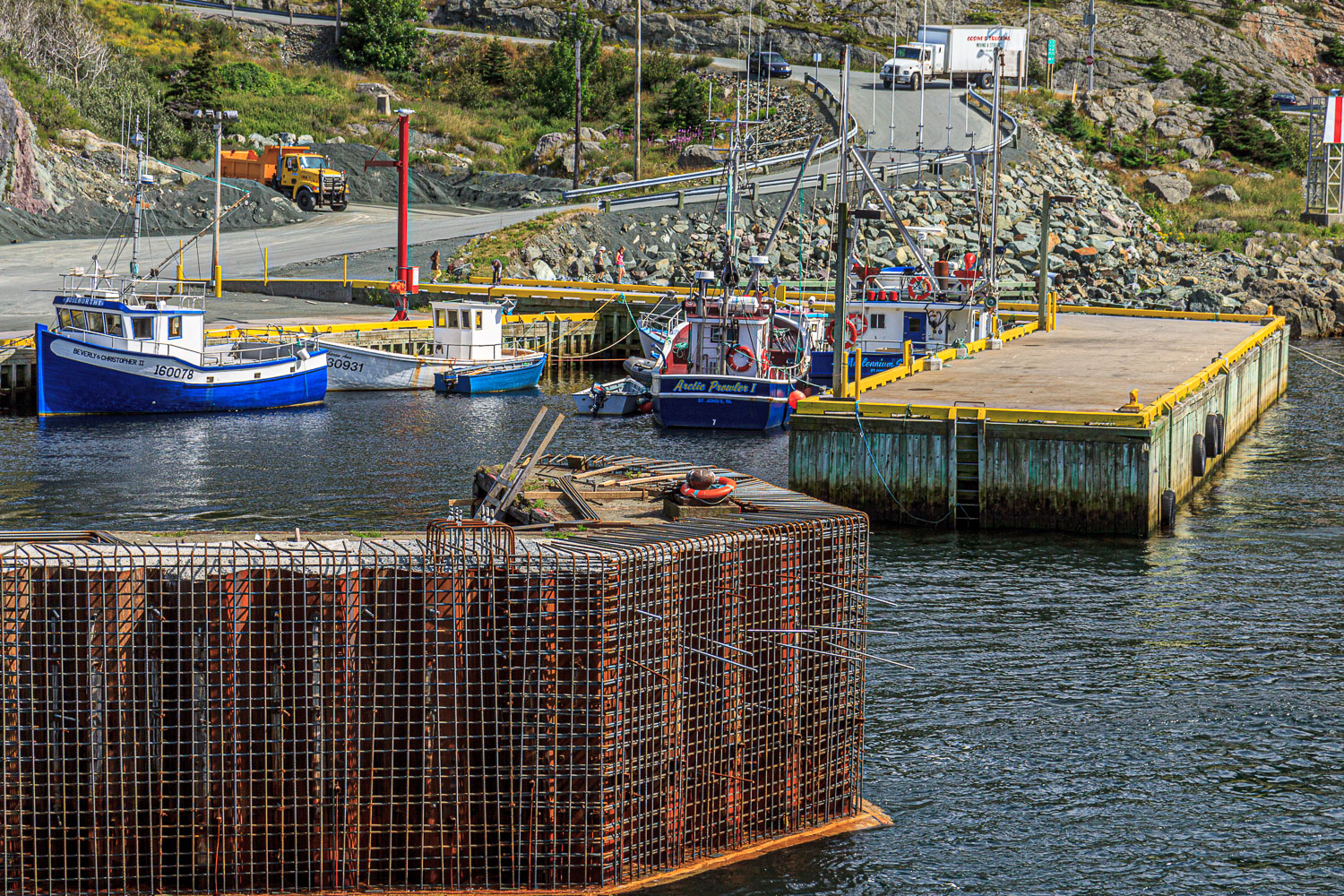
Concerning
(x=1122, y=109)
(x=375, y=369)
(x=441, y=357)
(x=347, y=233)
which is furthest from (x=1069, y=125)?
(x=375, y=369)

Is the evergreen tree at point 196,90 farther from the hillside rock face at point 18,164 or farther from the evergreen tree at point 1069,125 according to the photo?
the evergreen tree at point 1069,125

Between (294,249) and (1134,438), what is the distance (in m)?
50.0

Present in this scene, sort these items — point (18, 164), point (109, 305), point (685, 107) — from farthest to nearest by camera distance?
point (685, 107), point (18, 164), point (109, 305)

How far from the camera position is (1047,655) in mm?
21578

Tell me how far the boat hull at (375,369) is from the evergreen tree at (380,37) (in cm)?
5739

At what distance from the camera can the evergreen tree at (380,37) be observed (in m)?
104

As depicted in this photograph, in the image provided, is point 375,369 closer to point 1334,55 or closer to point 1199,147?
point 1199,147

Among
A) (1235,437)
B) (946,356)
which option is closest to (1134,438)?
(946,356)

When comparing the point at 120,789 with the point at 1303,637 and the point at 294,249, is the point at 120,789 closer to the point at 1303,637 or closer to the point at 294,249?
the point at 1303,637

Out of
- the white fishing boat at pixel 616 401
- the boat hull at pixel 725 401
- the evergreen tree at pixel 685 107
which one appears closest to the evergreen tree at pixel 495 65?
the evergreen tree at pixel 685 107

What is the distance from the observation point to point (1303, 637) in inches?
887

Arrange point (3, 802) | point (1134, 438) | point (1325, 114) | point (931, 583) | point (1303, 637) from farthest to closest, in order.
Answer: point (1325, 114)
point (1134, 438)
point (931, 583)
point (1303, 637)
point (3, 802)

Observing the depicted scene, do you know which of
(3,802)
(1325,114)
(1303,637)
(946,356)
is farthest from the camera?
(1325,114)

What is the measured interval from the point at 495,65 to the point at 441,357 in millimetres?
54594
